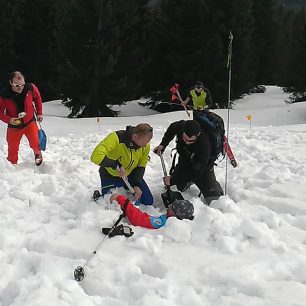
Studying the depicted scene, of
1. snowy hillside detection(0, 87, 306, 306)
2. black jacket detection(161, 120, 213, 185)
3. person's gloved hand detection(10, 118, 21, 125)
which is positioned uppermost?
person's gloved hand detection(10, 118, 21, 125)

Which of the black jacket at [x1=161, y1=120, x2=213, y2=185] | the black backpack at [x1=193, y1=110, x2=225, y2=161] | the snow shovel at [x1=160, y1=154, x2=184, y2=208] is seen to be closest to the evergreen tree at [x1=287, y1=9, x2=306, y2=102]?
the black backpack at [x1=193, y1=110, x2=225, y2=161]

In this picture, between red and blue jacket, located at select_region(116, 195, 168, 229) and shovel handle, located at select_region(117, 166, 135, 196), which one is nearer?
red and blue jacket, located at select_region(116, 195, 168, 229)

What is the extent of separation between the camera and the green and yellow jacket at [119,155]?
5.02 metres

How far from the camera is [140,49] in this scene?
22.1m

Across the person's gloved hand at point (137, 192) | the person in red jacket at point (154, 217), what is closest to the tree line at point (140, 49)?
the person's gloved hand at point (137, 192)

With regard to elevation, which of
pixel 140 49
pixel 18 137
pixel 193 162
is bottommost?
pixel 193 162

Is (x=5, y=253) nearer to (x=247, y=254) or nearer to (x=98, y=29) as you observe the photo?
(x=247, y=254)

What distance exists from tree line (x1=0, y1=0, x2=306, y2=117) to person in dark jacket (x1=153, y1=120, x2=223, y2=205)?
14.8m

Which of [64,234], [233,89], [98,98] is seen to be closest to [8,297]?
[64,234]

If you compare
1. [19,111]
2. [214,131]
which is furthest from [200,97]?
[19,111]

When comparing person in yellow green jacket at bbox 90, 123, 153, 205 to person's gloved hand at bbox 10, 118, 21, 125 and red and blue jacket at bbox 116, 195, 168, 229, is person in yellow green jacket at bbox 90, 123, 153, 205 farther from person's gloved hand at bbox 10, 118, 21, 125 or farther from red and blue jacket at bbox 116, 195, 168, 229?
person's gloved hand at bbox 10, 118, 21, 125

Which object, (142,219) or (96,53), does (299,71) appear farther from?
(142,219)

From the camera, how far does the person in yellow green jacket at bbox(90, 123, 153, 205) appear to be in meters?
4.92

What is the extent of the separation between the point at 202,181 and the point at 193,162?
1.10ft
